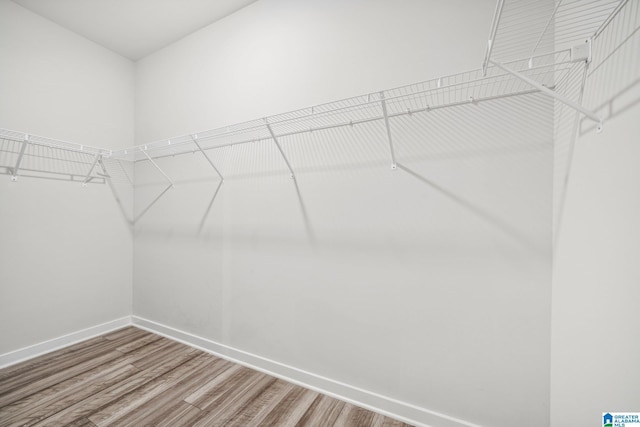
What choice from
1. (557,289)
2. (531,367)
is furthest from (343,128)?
(531,367)

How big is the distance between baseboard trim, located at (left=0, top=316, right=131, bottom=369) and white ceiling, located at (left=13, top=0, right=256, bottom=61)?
2.68 meters

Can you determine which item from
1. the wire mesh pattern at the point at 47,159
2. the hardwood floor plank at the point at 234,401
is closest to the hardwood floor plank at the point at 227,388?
the hardwood floor plank at the point at 234,401

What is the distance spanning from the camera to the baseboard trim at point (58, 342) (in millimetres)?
1833

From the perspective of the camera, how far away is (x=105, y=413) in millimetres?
1391

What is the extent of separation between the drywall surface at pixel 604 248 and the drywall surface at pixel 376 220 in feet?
0.55

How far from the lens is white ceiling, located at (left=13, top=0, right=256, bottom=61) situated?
1886mm

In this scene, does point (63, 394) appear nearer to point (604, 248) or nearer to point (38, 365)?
point (38, 365)

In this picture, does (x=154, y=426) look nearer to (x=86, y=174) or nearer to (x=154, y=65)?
(x=86, y=174)

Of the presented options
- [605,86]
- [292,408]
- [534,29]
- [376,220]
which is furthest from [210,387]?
[534,29]

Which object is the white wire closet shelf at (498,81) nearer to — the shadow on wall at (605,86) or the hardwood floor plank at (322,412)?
the shadow on wall at (605,86)

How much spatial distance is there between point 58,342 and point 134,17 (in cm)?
280

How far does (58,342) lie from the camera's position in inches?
81.1

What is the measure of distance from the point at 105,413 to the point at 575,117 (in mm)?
2699

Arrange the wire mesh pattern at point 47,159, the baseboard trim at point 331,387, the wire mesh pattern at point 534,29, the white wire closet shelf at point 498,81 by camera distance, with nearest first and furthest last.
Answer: the white wire closet shelf at point 498,81 < the wire mesh pattern at point 534,29 < the baseboard trim at point 331,387 < the wire mesh pattern at point 47,159
